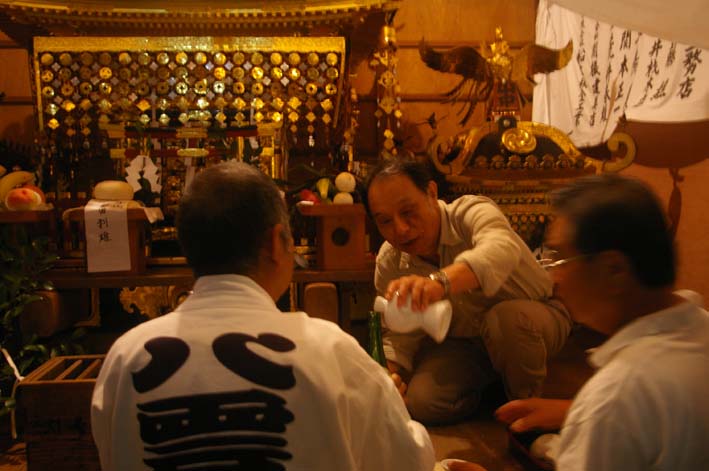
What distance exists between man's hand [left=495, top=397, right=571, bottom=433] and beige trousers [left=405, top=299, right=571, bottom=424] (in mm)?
613

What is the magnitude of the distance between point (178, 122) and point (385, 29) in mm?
1362

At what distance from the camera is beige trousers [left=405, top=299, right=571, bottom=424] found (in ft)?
7.29

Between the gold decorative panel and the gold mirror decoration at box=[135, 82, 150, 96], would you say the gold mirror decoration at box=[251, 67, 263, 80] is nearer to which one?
the gold decorative panel

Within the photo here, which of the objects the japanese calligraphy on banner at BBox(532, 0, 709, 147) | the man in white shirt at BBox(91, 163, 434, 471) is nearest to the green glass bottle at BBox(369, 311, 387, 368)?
the man in white shirt at BBox(91, 163, 434, 471)

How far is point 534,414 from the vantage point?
1.56 metres

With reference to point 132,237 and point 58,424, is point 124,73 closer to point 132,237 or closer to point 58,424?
point 132,237

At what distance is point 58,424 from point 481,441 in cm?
148

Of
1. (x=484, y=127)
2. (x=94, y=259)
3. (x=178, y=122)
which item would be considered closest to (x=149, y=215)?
(x=94, y=259)

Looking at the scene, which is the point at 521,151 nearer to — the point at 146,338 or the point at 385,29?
the point at 385,29

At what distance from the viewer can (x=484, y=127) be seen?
3521 millimetres

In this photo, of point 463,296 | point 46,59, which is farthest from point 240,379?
point 46,59

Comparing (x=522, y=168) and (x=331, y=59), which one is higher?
→ (x=331, y=59)

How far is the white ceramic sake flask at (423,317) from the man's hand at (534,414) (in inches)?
13.5

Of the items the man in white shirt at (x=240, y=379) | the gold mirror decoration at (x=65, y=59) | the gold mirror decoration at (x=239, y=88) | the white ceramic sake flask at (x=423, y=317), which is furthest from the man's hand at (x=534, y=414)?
the gold mirror decoration at (x=65, y=59)
